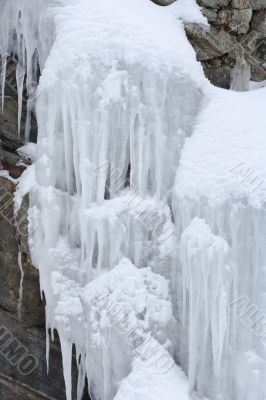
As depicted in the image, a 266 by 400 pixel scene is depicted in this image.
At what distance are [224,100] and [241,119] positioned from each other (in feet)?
1.14

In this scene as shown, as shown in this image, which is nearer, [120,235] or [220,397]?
[220,397]

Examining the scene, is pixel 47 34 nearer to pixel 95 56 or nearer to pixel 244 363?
pixel 95 56

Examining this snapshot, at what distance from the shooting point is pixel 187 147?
213 inches

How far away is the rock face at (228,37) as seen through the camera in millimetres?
6227

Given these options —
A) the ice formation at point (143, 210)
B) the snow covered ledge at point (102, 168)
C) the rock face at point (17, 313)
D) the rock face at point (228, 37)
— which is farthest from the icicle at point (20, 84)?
the rock face at point (228, 37)

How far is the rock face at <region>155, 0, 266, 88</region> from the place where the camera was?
20.4ft

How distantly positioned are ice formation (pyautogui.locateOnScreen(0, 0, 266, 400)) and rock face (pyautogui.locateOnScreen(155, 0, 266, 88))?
624 millimetres

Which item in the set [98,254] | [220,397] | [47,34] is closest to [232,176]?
[98,254]

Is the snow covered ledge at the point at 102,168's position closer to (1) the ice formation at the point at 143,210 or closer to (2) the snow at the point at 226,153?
(1) the ice formation at the point at 143,210

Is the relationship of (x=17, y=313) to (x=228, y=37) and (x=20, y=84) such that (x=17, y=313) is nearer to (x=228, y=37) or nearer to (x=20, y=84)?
(x=20, y=84)

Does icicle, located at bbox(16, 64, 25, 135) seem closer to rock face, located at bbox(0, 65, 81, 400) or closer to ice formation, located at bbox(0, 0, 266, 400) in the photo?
rock face, located at bbox(0, 65, 81, 400)

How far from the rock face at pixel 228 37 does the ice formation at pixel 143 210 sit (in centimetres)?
62

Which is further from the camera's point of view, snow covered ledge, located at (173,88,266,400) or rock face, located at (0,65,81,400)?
rock face, located at (0,65,81,400)

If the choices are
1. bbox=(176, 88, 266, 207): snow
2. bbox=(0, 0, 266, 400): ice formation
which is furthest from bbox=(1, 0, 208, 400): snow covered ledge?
bbox=(176, 88, 266, 207): snow
